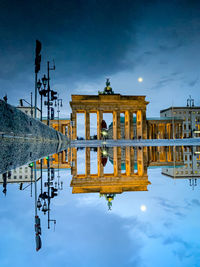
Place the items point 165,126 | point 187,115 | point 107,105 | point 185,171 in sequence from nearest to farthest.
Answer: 1. point 185,171
2. point 107,105
3. point 165,126
4. point 187,115

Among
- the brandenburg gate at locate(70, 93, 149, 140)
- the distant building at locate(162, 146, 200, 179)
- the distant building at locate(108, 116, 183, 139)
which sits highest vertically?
the brandenburg gate at locate(70, 93, 149, 140)

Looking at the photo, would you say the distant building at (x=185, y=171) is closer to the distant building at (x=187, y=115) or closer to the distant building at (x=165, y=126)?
the distant building at (x=165, y=126)

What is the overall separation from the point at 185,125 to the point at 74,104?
72589mm

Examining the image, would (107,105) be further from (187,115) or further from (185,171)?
(187,115)

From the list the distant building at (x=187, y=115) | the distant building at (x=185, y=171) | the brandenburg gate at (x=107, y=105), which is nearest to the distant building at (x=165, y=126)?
the brandenburg gate at (x=107, y=105)

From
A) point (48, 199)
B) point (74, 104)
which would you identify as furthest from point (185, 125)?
point (48, 199)

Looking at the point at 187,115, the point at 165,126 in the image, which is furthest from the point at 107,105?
the point at 187,115

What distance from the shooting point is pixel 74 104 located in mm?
44219

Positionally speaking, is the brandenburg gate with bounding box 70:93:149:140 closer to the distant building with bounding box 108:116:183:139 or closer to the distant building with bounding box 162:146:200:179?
the distant building with bounding box 108:116:183:139

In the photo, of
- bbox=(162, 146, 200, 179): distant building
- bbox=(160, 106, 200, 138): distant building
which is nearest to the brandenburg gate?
bbox=(162, 146, 200, 179): distant building

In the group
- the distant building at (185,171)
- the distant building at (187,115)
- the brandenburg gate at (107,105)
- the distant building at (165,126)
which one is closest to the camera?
the distant building at (185,171)

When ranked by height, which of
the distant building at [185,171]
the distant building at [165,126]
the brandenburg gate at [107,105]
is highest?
the brandenburg gate at [107,105]

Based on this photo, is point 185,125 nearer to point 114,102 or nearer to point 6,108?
point 114,102

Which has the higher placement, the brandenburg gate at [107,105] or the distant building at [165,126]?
the brandenburg gate at [107,105]
